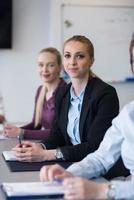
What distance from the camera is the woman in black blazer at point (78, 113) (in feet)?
6.12

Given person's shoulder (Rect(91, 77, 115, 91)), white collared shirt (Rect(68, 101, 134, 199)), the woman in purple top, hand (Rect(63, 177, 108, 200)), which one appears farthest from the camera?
the woman in purple top

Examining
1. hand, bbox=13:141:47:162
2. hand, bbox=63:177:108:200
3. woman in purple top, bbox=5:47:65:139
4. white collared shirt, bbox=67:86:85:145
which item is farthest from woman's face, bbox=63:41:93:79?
hand, bbox=63:177:108:200

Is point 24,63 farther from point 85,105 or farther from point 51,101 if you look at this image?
point 85,105

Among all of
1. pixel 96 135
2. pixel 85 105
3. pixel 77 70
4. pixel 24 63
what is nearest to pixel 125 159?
pixel 96 135

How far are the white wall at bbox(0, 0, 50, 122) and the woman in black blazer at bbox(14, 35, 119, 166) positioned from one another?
6.61ft

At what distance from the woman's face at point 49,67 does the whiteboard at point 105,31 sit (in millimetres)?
1248

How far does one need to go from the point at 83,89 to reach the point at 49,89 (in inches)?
35.8

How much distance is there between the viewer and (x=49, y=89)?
9.94ft

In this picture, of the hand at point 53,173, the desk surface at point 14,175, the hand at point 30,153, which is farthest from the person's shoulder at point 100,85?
the hand at point 53,173

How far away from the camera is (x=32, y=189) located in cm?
133

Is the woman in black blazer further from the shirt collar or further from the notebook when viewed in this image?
the notebook

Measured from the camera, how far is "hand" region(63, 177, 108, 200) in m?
1.16

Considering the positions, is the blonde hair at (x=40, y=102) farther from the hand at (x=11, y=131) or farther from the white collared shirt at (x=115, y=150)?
the white collared shirt at (x=115, y=150)

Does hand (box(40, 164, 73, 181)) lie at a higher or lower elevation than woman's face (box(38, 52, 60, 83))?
lower
